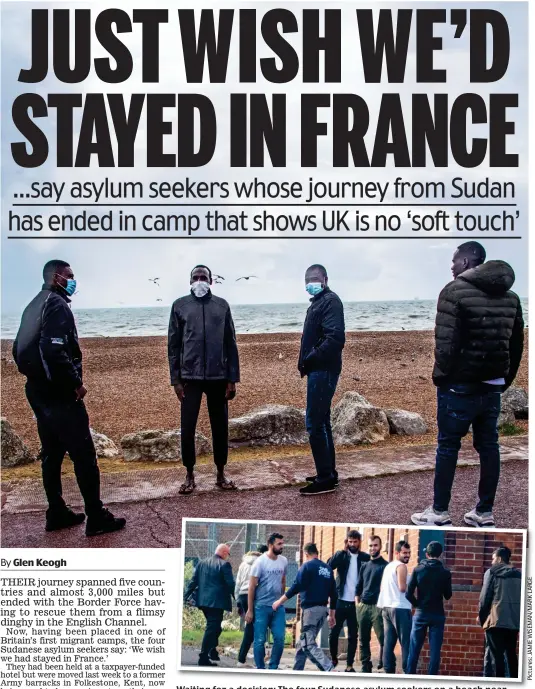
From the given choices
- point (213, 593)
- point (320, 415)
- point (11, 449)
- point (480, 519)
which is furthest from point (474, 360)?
point (11, 449)

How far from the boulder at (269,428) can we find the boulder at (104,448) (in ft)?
3.56

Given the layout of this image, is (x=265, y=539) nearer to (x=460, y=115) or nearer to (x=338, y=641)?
(x=338, y=641)

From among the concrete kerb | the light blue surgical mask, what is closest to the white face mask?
the light blue surgical mask

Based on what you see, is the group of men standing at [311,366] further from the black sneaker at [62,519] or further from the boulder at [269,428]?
the boulder at [269,428]

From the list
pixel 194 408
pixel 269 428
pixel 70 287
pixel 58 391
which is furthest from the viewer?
pixel 269 428

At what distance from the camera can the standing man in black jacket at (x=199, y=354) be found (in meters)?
5.49

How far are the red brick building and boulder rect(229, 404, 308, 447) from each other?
1.88m

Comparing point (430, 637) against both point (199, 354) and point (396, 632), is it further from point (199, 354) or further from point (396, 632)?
point (199, 354)

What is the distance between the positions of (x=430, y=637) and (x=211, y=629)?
1.46 meters

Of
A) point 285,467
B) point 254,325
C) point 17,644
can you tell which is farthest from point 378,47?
point 254,325

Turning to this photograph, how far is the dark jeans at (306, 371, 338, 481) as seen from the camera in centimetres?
556

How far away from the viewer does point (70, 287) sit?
5.02 m

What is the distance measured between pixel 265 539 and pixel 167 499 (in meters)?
0.95

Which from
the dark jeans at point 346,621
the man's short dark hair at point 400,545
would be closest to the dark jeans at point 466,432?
the man's short dark hair at point 400,545
